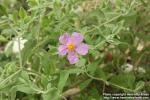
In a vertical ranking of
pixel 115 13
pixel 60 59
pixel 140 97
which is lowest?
pixel 140 97

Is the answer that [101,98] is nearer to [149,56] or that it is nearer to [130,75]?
[130,75]

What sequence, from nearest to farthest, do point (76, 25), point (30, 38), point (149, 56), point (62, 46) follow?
point (62, 46)
point (30, 38)
point (76, 25)
point (149, 56)

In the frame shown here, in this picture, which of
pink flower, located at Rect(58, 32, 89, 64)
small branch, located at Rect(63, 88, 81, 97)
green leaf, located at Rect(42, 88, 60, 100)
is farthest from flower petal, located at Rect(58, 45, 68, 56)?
small branch, located at Rect(63, 88, 81, 97)

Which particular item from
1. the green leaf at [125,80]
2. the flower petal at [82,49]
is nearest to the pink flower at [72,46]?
the flower petal at [82,49]

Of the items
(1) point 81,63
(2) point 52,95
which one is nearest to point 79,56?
(1) point 81,63

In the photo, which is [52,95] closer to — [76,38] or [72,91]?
[76,38]

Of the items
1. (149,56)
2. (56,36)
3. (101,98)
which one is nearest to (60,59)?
(56,36)

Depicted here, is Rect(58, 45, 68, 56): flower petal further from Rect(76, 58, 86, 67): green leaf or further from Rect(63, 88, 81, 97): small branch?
Rect(63, 88, 81, 97): small branch
